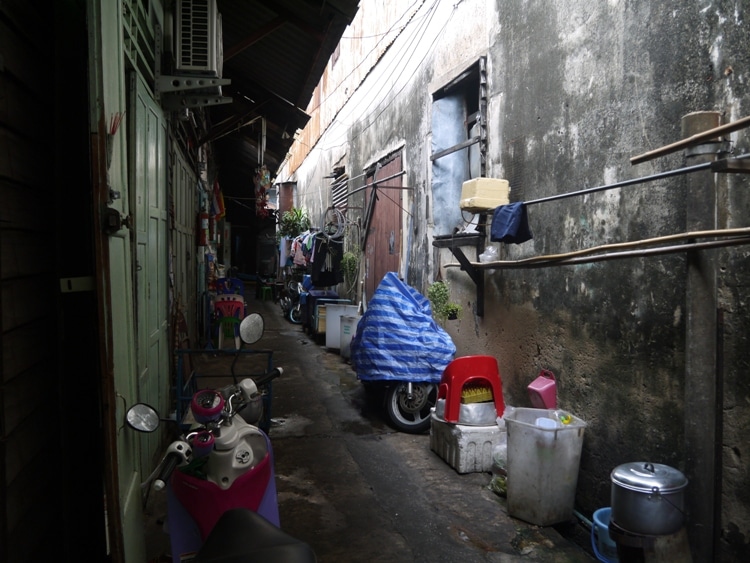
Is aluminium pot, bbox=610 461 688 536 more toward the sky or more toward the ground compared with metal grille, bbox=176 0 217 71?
more toward the ground

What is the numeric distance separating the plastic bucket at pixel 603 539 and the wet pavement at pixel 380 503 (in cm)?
11

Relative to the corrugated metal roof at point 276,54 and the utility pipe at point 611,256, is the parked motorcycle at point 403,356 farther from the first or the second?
the corrugated metal roof at point 276,54

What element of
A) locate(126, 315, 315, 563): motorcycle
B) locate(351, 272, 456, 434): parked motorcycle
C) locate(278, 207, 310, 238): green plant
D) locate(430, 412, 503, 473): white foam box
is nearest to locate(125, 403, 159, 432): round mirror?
locate(126, 315, 315, 563): motorcycle

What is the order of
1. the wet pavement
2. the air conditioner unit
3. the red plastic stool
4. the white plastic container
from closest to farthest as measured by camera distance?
1. the wet pavement
2. the white plastic container
3. the air conditioner unit
4. the red plastic stool

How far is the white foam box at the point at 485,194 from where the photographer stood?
5051 millimetres

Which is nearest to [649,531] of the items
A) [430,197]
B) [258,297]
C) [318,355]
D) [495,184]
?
[495,184]

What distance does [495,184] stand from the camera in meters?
5.11

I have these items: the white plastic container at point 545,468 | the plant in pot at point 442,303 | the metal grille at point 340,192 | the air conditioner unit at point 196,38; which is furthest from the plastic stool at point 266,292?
the white plastic container at point 545,468

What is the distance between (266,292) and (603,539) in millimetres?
17542

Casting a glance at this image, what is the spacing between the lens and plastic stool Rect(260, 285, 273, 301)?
66.1 ft

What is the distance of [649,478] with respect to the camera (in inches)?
124

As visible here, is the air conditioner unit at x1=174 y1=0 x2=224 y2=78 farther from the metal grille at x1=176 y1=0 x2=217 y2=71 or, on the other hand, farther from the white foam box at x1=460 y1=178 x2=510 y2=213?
the white foam box at x1=460 y1=178 x2=510 y2=213

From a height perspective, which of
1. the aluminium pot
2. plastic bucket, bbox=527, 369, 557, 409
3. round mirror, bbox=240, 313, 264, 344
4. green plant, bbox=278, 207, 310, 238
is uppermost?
green plant, bbox=278, 207, 310, 238

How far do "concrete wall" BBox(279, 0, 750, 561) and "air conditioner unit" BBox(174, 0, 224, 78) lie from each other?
2770mm
